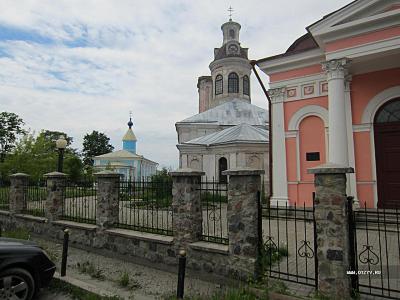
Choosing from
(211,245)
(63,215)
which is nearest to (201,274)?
(211,245)

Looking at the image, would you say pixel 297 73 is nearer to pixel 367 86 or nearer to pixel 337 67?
pixel 337 67

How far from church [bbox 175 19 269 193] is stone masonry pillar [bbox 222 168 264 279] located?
13.0m

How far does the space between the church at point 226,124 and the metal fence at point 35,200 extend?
34.3 ft

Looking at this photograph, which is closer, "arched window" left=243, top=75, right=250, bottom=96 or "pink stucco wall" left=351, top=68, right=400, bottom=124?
"pink stucco wall" left=351, top=68, right=400, bottom=124

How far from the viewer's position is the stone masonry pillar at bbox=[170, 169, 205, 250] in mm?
5855

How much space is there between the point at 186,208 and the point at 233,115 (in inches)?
988

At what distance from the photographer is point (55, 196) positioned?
28.6 feet

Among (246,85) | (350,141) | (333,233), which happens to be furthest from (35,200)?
(246,85)

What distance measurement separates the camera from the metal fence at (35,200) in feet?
31.9

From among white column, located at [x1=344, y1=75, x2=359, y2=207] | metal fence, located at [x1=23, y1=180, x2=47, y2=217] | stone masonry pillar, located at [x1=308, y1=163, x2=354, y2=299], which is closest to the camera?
stone masonry pillar, located at [x1=308, y1=163, x2=354, y2=299]

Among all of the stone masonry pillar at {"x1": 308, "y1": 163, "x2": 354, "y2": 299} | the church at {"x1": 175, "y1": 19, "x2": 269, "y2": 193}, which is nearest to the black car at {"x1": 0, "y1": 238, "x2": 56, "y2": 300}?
the stone masonry pillar at {"x1": 308, "y1": 163, "x2": 354, "y2": 299}

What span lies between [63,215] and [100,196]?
7.15 feet

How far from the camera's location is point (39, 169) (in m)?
21.5

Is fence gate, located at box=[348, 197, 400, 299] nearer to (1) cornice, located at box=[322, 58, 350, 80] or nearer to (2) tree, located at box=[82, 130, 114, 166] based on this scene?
(1) cornice, located at box=[322, 58, 350, 80]
